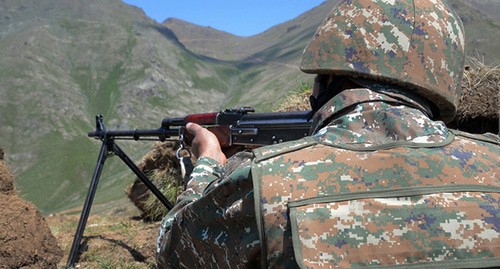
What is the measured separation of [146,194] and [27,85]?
127m

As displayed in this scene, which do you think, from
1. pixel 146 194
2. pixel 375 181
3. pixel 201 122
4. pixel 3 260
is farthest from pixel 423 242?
pixel 146 194

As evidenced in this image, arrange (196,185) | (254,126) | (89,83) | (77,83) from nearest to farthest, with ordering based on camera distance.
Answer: (196,185)
(254,126)
(77,83)
(89,83)

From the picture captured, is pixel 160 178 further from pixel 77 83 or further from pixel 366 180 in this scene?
pixel 77 83

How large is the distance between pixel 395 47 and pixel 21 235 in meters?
4.04

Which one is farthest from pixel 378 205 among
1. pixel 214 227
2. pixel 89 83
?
pixel 89 83

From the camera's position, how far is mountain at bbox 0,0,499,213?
10875 centimetres

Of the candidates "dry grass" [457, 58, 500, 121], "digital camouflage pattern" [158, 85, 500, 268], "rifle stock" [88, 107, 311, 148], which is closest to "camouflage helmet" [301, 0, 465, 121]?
"digital camouflage pattern" [158, 85, 500, 268]

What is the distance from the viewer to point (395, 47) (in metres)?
2.45

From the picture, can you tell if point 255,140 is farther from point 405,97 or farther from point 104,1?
point 104,1

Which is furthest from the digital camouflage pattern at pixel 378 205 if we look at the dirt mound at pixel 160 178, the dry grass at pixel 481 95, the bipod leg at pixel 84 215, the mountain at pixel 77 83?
the mountain at pixel 77 83

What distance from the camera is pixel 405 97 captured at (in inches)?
94.6

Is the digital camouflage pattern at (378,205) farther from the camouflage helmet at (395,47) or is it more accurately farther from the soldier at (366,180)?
the camouflage helmet at (395,47)

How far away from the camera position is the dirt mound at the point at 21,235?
493cm

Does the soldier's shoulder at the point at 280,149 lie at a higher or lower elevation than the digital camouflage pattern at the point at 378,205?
higher
